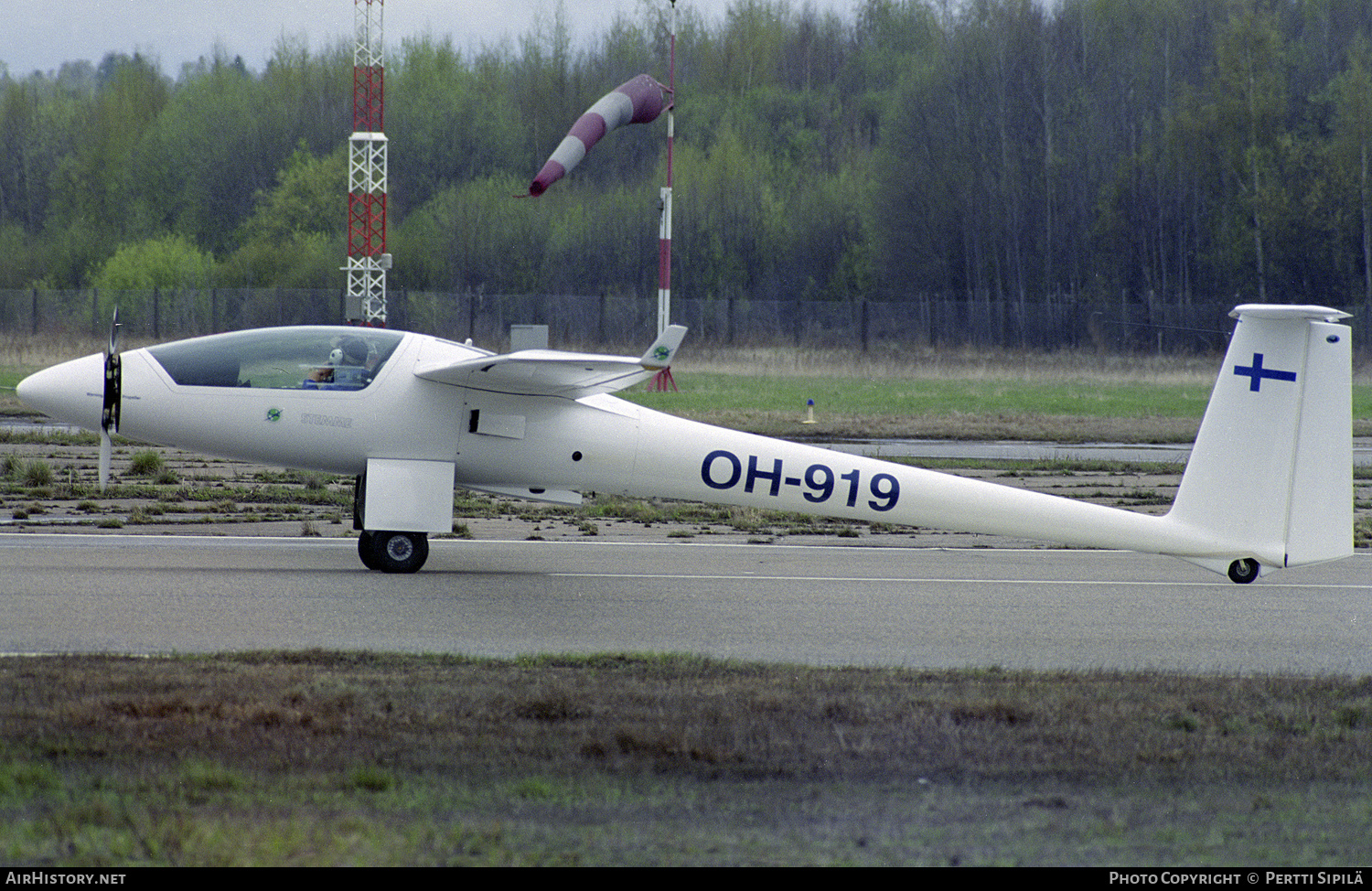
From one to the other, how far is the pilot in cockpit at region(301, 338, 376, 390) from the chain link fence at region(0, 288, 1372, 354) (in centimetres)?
3967

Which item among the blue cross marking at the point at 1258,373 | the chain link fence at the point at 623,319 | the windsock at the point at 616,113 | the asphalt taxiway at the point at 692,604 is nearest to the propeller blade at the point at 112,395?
the asphalt taxiway at the point at 692,604

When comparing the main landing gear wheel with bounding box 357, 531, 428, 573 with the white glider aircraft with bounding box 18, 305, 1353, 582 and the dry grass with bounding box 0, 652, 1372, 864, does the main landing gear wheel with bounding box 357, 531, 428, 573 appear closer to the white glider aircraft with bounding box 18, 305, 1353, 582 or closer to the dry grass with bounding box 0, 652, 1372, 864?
the white glider aircraft with bounding box 18, 305, 1353, 582

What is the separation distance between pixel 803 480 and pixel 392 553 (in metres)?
3.27

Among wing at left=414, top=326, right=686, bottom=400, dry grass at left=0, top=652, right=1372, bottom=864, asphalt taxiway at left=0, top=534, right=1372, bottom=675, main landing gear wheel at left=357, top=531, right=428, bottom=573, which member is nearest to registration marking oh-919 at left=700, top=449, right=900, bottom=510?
asphalt taxiway at left=0, top=534, right=1372, bottom=675

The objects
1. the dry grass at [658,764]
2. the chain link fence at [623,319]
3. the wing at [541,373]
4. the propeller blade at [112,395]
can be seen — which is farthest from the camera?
the chain link fence at [623,319]

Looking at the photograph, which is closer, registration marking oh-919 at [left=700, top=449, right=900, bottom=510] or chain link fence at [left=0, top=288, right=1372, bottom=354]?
registration marking oh-919 at [left=700, top=449, right=900, bottom=510]

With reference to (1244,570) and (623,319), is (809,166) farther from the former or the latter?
(1244,570)

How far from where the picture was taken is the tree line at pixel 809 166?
5525 cm

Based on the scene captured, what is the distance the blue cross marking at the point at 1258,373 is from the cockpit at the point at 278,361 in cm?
648

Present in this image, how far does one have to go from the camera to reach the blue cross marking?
372 inches

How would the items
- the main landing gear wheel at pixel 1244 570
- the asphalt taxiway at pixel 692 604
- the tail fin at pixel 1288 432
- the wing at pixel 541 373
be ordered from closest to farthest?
the asphalt taxiway at pixel 692 604 < the tail fin at pixel 1288 432 < the main landing gear wheel at pixel 1244 570 < the wing at pixel 541 373

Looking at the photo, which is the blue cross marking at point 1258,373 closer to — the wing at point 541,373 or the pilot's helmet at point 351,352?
the wing at point 541,373

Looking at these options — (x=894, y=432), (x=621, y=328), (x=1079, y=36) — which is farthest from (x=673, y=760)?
(x=1079, y=36)

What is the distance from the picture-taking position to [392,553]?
10453mm
